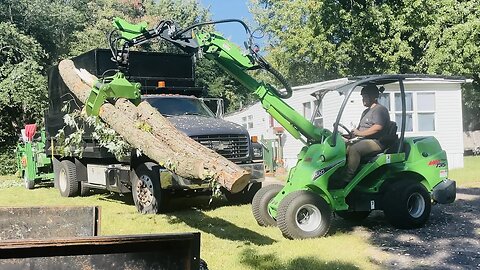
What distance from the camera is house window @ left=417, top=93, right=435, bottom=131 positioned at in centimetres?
1936

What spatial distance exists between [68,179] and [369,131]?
26.2 feet

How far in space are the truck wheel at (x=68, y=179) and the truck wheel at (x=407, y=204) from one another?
795 cm

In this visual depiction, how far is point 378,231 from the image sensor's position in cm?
791

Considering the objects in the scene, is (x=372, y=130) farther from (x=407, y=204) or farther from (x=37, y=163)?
(x=37, y=163)

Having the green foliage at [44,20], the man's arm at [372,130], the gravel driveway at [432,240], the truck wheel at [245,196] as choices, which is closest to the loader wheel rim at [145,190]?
the truck wheel at [245,196]

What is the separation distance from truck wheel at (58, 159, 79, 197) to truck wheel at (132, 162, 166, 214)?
377cm

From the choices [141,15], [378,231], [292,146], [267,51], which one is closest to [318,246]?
[378,231]

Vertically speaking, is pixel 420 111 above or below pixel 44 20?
below

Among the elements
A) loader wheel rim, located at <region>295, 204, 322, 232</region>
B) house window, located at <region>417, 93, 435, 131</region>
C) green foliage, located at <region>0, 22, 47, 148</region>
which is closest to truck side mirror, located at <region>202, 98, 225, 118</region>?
loader wheel rim, located at <region>295, 204, 322, 232</region>

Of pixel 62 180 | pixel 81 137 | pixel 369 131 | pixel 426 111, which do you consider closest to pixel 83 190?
pixel 62 180

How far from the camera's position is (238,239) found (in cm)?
741

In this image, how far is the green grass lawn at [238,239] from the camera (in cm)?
607

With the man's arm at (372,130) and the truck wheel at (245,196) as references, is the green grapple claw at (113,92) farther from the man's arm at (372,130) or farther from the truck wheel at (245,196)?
the truck wheel at (245,196)

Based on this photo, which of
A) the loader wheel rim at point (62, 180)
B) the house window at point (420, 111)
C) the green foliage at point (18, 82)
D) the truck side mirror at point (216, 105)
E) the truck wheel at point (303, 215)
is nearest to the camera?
the truck wheel at point (303, 215)
